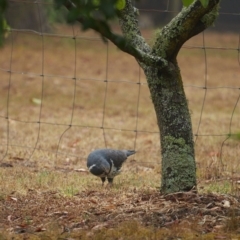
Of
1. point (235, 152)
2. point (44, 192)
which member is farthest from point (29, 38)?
point (44, 192)

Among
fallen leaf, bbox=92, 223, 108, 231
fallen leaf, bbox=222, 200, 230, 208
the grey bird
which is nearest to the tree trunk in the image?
fallen leaf, bbox=222, 200, 230, 208

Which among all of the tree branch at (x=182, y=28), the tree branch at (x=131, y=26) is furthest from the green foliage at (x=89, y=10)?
the tree branch at (x=131, y=26)

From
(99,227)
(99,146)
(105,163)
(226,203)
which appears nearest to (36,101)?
(99,146)

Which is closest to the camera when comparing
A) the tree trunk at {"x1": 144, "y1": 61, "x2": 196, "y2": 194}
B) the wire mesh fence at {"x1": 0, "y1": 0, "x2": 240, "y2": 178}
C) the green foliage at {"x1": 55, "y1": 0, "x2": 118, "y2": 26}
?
the green foliage at {"x1": 55, "y1": 0, "x2": 118, "y2": 26}

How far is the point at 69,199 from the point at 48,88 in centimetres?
944

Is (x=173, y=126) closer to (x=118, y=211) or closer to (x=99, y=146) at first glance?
(x=118, y=211)

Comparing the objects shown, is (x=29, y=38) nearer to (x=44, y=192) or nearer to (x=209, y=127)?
(x=209, y=127)

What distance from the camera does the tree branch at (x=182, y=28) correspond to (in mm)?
5801

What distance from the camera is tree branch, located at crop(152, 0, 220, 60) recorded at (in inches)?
228

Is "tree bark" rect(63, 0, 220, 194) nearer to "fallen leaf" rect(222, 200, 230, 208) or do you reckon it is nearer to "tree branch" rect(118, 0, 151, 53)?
"tree branch" rect(118, 0, 151, 53)

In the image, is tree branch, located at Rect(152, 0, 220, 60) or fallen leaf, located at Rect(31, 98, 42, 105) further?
fallen leaf, located at Rect(31, 98, 42, 105)

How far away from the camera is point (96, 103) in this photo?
14.6m

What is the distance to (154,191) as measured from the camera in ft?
22.0

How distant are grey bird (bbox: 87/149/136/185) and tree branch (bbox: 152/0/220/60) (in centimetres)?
208
